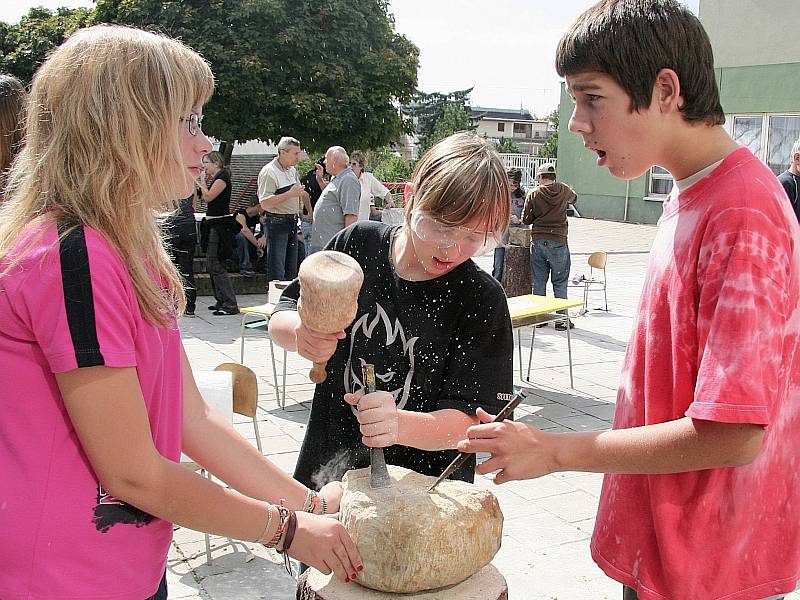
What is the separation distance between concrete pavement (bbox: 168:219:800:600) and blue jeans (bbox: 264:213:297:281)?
798mm

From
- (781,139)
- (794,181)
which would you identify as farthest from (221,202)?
(781,139)

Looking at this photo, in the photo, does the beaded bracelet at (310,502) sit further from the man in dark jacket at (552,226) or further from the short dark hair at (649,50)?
the man in dark jacket at (552,226)

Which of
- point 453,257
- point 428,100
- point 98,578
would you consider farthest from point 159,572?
point 428,100

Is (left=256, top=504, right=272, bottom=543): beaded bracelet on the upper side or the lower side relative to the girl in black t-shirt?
lower

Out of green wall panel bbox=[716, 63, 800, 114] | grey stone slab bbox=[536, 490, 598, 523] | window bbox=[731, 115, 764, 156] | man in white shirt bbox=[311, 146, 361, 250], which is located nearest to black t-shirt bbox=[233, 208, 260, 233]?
man in white shirt bbox=[311, 146, 361, 250]

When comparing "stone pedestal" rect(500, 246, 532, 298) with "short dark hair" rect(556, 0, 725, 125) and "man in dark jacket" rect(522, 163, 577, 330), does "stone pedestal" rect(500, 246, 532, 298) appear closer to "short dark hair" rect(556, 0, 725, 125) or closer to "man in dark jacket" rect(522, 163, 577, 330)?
"man in dark jacket" rect(522, 163, 577, 330)

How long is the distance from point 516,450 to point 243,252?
9.56 metres

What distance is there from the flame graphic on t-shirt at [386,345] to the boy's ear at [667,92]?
2.66 feet

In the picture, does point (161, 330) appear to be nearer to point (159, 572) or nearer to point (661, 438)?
point (159, 572)

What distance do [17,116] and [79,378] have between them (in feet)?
5.76

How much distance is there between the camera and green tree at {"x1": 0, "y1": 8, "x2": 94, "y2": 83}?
17.3 m

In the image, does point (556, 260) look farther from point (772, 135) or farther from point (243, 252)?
point (772, 135)

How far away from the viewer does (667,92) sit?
4.74ft

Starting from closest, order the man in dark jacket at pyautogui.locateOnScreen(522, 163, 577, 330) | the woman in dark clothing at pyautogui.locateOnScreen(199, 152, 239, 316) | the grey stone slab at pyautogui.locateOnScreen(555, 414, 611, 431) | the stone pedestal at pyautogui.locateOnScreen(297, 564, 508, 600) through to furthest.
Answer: the stone pedestal at pyautogui.locateOnScreen(297, 564, 508, 600) → the grey stone slab at pyautogui.locateOnScreen(555, 414, 611, 431) → the man in dark jacket at pyautogui.locateOnScreen(522, 163, 577, 330) → the woman in dark clothing at pyautogui.locateOnScreen(199, 152, 239, 316)
